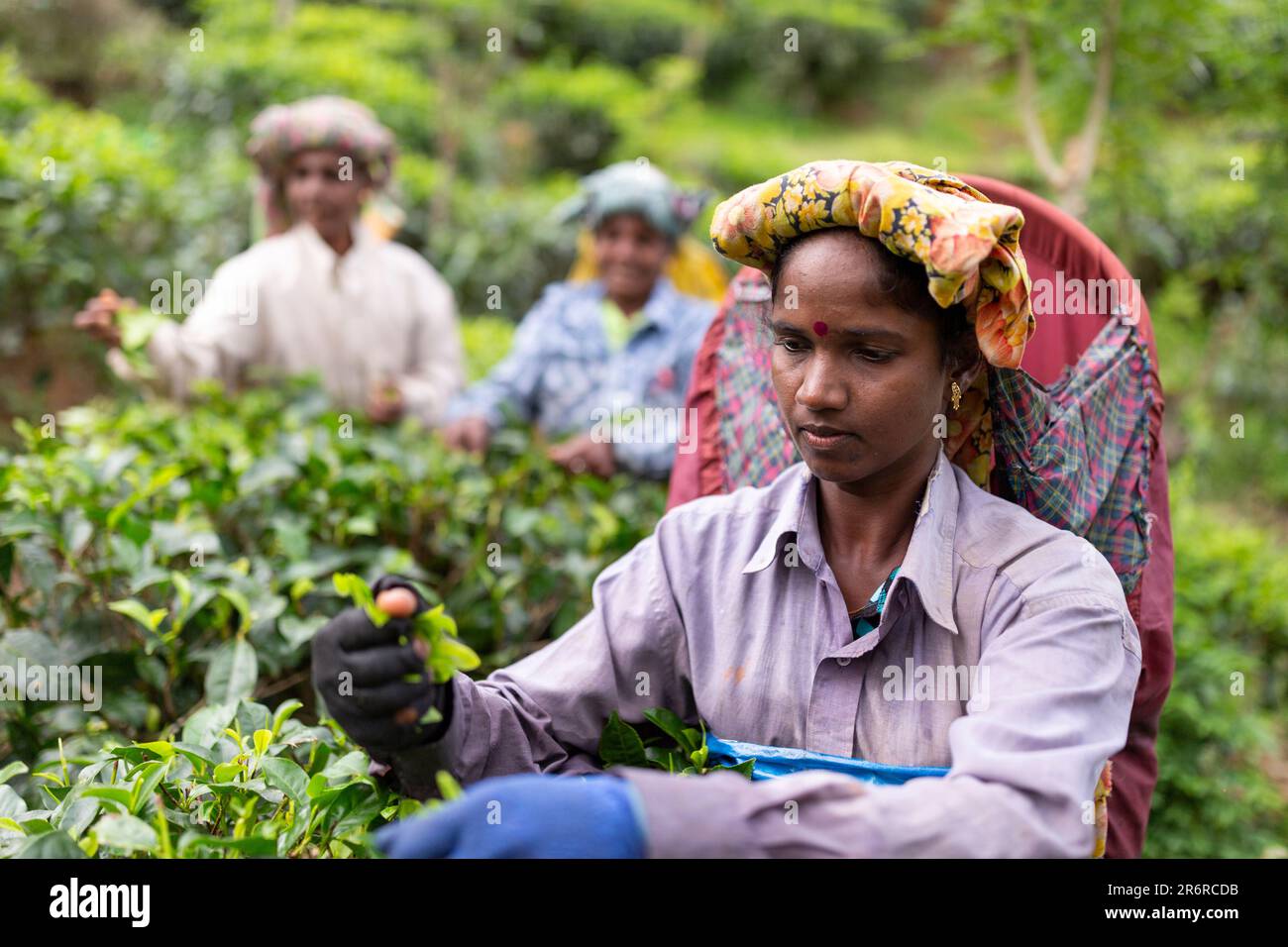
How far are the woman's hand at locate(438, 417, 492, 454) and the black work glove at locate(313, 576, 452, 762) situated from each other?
2.34 meters

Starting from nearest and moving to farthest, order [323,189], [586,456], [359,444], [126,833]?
[126,833] → [359,444] → [586,456] → [323,189]

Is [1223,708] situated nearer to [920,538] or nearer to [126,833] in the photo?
[920,538]

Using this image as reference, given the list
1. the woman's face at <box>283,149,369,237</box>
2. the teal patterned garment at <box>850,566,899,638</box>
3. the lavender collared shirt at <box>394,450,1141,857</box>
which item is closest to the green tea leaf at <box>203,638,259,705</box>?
the lavender collared shirt at <box>394,450,1141,857</box>

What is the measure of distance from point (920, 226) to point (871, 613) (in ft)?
1.88

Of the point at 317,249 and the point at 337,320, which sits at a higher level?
the point at 317,249

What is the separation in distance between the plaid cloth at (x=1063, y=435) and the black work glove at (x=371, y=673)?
940mm

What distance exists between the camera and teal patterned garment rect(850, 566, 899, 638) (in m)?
1.81

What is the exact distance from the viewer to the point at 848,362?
5.58 feet

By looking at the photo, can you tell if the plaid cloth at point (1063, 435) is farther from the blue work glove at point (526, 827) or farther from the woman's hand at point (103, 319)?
the woman's hand at point (103, 319)

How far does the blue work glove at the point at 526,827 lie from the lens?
1231 millimetres

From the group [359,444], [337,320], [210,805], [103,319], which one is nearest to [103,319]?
[103,319]
